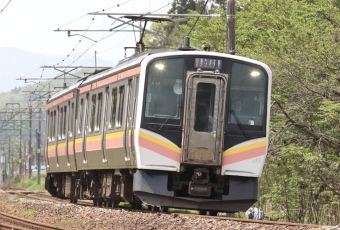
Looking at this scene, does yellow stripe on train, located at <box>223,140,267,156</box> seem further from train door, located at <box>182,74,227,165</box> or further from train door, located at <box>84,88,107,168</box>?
train door, located at <box>84,88,107,168</box>

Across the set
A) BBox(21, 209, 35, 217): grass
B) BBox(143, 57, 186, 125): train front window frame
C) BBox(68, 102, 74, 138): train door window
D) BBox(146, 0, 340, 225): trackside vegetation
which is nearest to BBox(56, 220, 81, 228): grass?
BBox(143, 57, 186, 125): train front window frame

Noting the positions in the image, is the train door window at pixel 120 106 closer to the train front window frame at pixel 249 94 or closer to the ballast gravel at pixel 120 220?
the ballast gravel at pixel 120 220

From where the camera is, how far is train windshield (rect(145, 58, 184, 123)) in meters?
14.1

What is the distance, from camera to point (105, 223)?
1341 centimetres

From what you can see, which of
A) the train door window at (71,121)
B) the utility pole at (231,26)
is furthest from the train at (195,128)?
the train door window at (71,121)

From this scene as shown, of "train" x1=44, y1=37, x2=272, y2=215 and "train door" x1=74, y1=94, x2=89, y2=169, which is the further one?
"train door" x1=74, y1=94, x2=89, y2=169

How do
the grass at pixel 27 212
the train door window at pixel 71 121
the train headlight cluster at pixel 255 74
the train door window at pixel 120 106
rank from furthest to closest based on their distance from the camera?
the train door window at pixel 71 121 → the grass at pixel 27 212 → the train door window at pixel 120 106 → the train headlight cluster at pixel 255 74

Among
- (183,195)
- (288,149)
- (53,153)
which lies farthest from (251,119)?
(53,153)

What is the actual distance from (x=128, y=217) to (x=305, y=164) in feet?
24.9

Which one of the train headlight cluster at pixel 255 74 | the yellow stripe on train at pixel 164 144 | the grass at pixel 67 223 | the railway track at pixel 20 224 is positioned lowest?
the railway track at pixel 20 224

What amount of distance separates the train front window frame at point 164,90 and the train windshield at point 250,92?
0.94 metres

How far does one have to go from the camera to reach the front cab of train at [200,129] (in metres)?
14.0

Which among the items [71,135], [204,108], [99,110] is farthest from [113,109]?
[71,135]

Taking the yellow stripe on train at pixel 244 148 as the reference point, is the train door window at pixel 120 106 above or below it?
above
